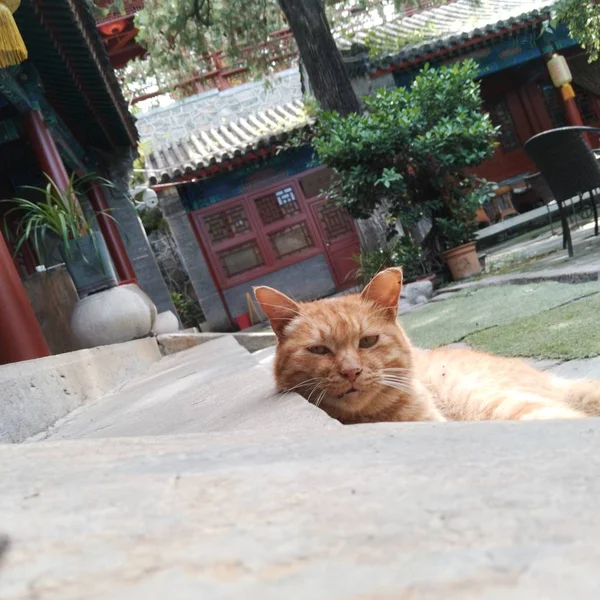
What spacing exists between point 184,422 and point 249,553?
4.65 ft

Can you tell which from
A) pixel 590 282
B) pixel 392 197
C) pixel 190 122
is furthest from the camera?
pixel 190 122

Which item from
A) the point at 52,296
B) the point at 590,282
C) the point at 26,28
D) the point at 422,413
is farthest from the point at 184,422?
the point at 26,28

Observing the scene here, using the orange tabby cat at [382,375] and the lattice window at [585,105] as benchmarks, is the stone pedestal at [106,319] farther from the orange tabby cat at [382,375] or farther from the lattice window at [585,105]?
the lattice window at [585,105]

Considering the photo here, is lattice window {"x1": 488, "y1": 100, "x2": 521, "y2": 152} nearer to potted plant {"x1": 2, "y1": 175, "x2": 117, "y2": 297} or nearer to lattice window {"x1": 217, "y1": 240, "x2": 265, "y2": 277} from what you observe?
lattice window {"x1": 217, "y1": 240, "x2": 265, "y2": 277}

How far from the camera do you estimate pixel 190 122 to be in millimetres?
17188

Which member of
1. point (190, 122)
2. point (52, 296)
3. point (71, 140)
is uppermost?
point (190, 122)

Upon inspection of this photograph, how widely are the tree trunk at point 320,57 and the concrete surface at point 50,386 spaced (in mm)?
6601

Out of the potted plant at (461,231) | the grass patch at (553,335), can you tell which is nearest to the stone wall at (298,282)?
the potted plant at (461,231)

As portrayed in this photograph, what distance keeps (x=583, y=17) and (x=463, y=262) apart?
360 cm

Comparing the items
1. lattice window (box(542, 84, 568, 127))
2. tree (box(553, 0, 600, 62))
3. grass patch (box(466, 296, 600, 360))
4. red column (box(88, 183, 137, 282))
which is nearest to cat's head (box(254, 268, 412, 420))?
grass patch (box(466, 296, 600, 360))

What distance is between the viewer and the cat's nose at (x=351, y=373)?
188 centimetres

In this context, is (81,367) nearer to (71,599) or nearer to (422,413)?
(422,413)

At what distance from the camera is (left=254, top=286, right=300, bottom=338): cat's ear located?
83.4 inches

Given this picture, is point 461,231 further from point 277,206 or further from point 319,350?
point 277,206
